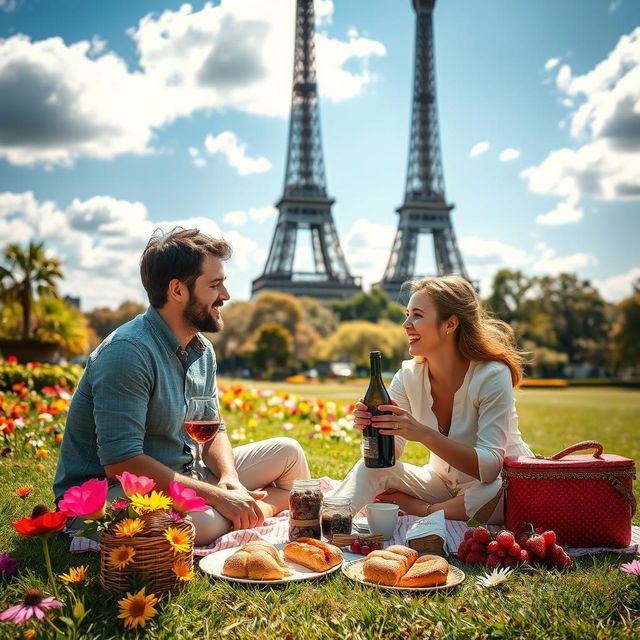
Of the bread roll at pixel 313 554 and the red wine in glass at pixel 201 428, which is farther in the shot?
the red wine in glass at pixel 201 428

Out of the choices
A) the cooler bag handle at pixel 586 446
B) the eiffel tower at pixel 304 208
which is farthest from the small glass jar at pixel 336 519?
the eiffel tower at pixel 304 208

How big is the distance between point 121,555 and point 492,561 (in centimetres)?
163

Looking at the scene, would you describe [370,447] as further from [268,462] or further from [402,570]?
[402,570]

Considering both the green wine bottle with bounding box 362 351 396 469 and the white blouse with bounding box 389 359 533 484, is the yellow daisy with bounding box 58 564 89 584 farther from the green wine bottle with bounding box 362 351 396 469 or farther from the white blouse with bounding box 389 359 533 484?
the white blouse with bounding box 389 359 533 484

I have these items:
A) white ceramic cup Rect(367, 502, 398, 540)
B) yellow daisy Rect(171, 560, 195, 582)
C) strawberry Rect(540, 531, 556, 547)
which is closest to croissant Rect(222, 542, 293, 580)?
yellow daisy Rect(171, 560, 195, 582)

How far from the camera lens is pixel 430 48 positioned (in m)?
66.6

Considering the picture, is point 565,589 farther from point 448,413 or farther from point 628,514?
point 448,413

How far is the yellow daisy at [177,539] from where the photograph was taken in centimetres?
252

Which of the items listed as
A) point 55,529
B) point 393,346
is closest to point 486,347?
point 55,529

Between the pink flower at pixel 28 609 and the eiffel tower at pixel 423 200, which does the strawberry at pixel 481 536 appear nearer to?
the pink flower at pixel 28 609

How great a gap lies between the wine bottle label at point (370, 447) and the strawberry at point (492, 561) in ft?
2.95

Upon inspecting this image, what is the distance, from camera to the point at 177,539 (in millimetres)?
2561

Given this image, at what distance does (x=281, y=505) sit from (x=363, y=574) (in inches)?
53.4

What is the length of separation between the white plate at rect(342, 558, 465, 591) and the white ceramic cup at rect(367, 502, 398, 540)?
506mm
